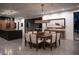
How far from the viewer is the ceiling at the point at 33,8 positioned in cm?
251

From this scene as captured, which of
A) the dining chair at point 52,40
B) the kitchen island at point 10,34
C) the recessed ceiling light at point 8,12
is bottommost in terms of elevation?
the dining chair at point 52,40

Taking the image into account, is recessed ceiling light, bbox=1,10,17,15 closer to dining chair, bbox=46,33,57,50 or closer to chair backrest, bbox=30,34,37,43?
chair backrest, bbox=30,34,37,43

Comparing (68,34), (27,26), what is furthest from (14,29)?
(68,34)

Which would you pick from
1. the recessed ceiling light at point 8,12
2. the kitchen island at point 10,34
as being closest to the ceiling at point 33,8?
the recessed ceiling light at point 8,12

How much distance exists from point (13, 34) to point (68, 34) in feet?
4.74

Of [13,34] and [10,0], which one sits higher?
[10,0]

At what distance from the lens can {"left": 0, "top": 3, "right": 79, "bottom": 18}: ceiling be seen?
251 cm

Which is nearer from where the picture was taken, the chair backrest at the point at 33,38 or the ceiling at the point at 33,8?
the ceiling at the point at 33,8

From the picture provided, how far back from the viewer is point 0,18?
99.6 inches

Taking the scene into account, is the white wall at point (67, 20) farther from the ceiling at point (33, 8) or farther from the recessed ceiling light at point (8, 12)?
the recessed ceiling light at point (8, 12)
